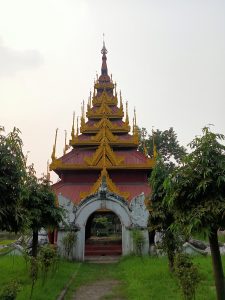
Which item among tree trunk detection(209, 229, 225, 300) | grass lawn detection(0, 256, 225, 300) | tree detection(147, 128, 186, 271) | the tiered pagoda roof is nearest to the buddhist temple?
the tiered pagoda roof

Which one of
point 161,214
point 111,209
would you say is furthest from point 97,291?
point 111,209

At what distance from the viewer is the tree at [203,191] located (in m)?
6.63

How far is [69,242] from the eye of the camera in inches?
637

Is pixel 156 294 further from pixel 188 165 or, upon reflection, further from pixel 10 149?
pixel 10 149

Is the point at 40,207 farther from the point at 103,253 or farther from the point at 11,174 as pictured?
the point at 103,253

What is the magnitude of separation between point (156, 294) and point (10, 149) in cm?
532

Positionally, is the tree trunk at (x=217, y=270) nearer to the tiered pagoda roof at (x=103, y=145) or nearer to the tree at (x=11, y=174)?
the tree at (x=11, y=174)

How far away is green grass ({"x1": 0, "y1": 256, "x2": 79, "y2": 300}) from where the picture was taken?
8905 millimetres

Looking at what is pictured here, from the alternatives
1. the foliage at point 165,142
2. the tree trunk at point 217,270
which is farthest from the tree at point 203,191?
Answer: the foliage at point 165,142

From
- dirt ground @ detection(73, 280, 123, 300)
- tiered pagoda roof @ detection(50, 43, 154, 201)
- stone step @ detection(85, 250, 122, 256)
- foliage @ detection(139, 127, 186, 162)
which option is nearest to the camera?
dirt ground @ detection(73, 280, 123, 300)

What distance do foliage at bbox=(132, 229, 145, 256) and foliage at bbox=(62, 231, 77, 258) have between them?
2884 mm

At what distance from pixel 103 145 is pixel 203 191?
619 inches

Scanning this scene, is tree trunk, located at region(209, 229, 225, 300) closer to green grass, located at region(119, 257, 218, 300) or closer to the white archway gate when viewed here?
green grass, located at region(119, 257, 218, 300)

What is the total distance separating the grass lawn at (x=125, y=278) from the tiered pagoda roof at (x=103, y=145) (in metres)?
5.10
